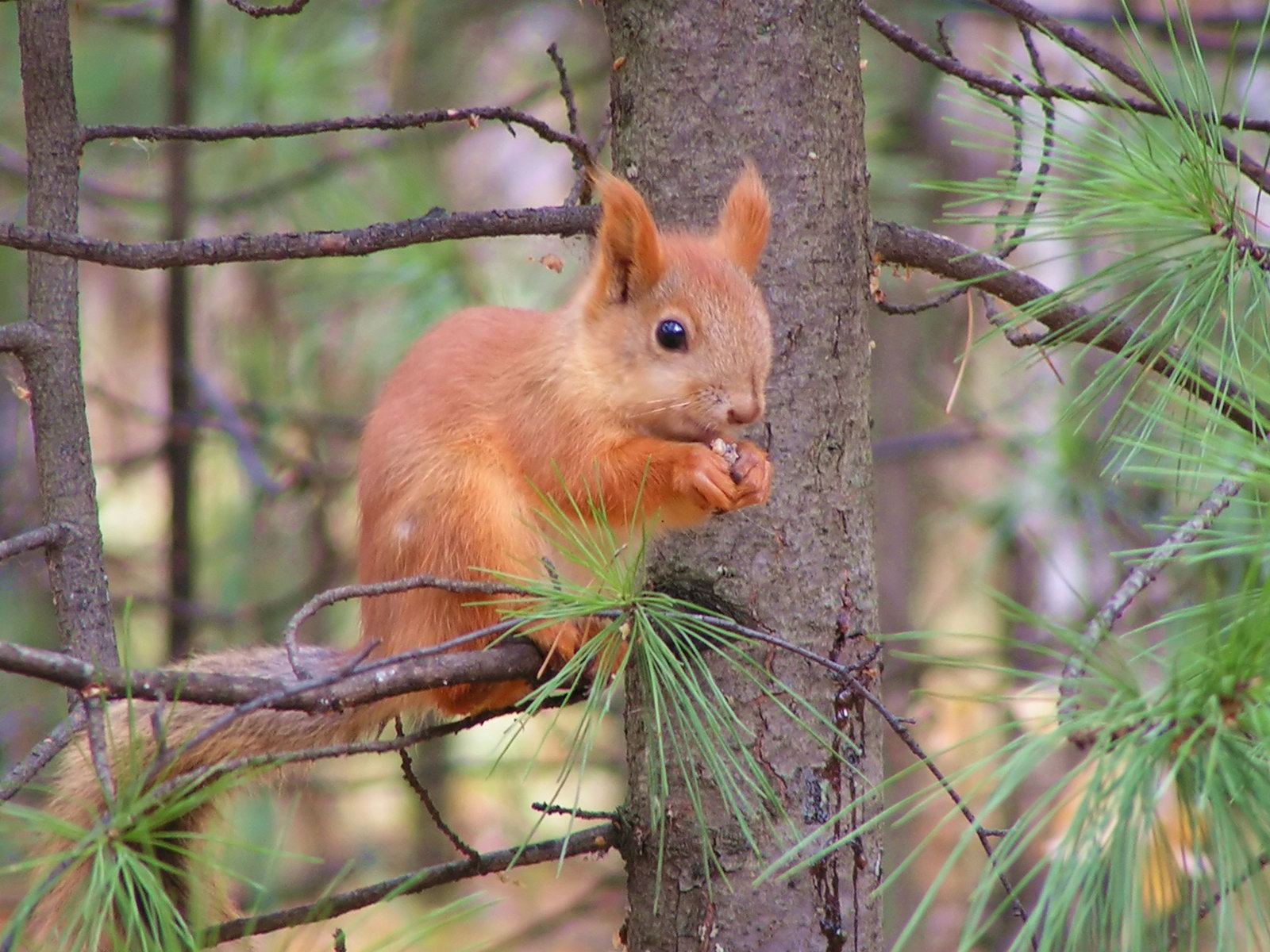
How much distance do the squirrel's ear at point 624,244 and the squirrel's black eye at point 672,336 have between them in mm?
53

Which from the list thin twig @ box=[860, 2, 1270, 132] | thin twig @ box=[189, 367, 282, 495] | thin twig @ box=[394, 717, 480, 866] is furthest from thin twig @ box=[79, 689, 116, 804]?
thin twig @ box=[189, 367, 282, 495]

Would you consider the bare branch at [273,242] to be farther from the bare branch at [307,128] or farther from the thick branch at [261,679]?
the thick branch at [261,679]

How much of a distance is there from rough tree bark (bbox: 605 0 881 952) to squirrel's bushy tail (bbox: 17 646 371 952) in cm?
40

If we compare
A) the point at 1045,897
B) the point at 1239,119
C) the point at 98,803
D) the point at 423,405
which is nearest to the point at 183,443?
the point at 423,405

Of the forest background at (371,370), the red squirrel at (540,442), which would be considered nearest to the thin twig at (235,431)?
the forest background at (371,370)

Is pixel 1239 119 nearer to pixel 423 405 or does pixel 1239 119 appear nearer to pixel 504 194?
pixel 423 405

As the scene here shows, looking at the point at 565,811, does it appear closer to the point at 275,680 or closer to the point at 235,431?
the point at 275,680

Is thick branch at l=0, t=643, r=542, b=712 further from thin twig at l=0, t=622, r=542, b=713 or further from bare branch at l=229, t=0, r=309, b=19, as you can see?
bare branch at l=229, t=0, r=309, b=19

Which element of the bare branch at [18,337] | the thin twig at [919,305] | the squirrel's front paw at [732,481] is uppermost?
the thin twig at [919,305]

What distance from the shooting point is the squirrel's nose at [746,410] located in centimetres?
137

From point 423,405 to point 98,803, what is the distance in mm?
666

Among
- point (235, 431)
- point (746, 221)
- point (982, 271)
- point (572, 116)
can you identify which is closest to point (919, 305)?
point (982, 271)

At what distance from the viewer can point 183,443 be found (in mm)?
3051

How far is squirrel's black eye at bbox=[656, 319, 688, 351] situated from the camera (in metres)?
1.55
